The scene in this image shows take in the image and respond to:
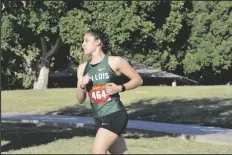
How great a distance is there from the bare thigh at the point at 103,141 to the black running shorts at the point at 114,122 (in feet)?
0.13

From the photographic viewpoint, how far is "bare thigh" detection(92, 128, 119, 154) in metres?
4.98

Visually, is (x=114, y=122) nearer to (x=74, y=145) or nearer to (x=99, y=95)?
(x=99, y=95)

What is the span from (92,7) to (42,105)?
16780 millimetres

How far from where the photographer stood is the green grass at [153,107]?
16656 mm

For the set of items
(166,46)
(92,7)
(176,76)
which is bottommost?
(176,76)

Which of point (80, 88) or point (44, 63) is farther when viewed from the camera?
point (44, 63)

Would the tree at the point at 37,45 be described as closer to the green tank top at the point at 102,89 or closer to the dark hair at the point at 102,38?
the dark hair at the point at 102,38

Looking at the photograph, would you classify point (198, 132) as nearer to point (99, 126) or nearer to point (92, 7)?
point (99, 126)

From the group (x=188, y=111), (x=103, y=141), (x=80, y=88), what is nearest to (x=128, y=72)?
(x=80, y=88)

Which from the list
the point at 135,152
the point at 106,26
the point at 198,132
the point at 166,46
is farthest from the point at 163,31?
the point at 135,152

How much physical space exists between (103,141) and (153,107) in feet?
49.9

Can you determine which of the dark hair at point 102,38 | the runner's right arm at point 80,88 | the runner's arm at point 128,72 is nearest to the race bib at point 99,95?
the runner's right arm at point 80,88

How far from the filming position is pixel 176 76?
48875 mm

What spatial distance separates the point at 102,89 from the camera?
16.8 feet
